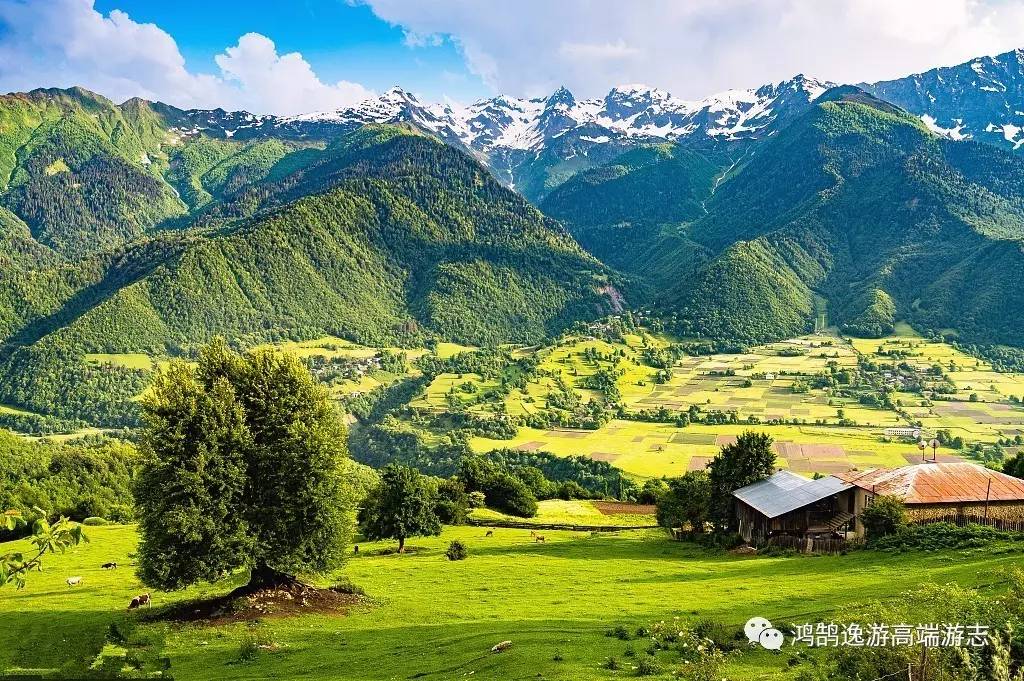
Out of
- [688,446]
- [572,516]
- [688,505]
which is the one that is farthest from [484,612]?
[688,446]

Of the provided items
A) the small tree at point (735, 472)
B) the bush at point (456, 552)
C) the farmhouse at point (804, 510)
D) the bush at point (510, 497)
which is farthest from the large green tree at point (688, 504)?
the bush at point (510, 497)

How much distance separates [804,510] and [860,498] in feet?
14.3

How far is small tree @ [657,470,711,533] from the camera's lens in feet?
227

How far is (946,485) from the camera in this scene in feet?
179

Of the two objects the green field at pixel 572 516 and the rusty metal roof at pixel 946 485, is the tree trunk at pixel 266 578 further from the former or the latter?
the green field at pixel 572 516

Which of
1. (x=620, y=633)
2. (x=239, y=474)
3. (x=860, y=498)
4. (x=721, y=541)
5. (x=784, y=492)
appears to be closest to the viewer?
(x=620, y=633)

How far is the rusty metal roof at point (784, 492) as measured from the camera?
60.1 m

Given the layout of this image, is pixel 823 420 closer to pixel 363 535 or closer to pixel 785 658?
pixel 363 535

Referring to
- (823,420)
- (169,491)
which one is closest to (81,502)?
(169,491)

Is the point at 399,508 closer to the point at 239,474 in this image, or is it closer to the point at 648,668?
the point at 239,474

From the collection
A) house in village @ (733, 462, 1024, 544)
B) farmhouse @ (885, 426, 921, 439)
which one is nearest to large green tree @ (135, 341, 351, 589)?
house in village @ (733, 462, 1024, 544)

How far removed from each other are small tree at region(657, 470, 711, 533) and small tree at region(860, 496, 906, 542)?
63.8 ft

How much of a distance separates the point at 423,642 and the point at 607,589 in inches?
544

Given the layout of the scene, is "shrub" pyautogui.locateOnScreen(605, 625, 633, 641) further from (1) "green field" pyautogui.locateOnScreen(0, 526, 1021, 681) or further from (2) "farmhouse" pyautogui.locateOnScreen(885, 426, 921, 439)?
(2) "farmhouse" pyautogui.locateOnScreen(885, 426, 921, 439)
